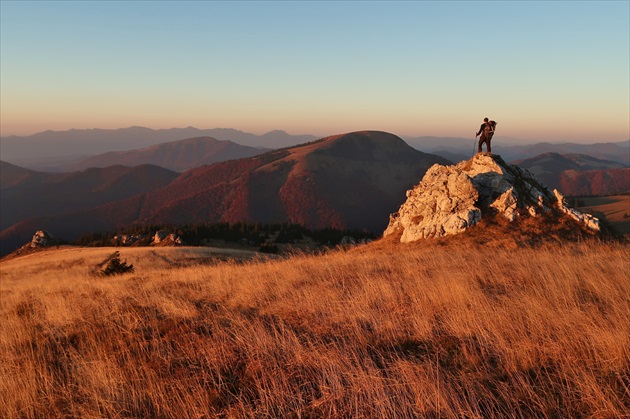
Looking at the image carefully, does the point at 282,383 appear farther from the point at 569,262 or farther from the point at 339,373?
the point at 569,262

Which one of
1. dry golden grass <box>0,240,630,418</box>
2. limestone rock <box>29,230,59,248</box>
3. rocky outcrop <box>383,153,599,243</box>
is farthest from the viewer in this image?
limestone rock <box>29,230,59,248</box>

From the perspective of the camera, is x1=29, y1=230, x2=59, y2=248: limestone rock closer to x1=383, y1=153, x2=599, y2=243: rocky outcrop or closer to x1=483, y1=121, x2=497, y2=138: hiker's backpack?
x1=383, y1=153, x2=599, y2=243: rocky outcrop

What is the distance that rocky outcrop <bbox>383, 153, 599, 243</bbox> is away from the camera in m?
18.3

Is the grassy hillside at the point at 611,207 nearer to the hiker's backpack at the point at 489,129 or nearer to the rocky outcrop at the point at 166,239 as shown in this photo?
the hiker's backpack at the point at 489,129

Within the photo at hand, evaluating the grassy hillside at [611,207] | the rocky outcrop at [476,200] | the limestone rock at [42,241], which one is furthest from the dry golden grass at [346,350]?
the limestone rock at [42,241]

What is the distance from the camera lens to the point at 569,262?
8234mm

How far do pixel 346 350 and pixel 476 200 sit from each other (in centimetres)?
1759

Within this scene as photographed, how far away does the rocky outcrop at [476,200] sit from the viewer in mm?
18266

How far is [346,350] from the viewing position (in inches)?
177

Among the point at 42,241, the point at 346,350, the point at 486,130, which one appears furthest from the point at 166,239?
the point at 346,350

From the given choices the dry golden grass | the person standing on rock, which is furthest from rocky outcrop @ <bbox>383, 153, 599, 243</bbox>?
the dry golden grass

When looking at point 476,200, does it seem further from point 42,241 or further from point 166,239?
point 42,241

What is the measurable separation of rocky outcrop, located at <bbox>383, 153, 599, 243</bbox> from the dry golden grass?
10.9 m

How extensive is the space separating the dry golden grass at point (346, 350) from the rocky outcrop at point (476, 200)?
35.7ft
